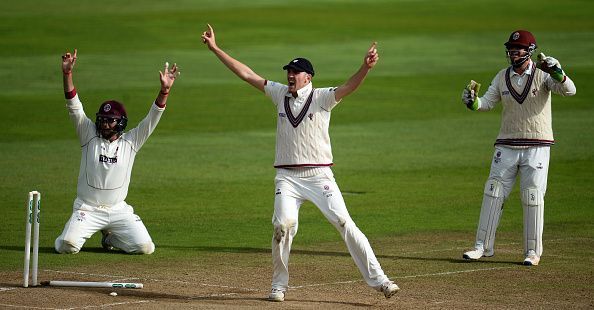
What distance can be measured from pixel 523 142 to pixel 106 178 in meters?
4.81

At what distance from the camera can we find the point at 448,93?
29828 millimetres

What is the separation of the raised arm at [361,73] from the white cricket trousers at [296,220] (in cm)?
78

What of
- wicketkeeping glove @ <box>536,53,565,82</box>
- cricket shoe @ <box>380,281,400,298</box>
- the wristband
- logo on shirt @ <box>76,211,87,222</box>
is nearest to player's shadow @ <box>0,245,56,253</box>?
logo on shirt @ <box>76,211,87,222</box>

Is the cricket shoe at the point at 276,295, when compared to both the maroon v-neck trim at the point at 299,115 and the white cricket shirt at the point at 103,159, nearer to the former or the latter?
the maroon v-neck trim at the point at 299,115

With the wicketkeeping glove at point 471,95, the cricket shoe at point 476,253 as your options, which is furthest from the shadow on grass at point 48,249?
the wicketkeeping glove at point 471,95

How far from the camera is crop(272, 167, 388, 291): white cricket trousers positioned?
12.1 meters

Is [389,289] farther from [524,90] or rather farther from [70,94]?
[70,94]

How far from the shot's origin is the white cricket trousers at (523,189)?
14.6 m

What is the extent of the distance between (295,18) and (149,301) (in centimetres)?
2829

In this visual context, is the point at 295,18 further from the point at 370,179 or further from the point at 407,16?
the point at 370,179

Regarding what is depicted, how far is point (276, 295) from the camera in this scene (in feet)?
39.8

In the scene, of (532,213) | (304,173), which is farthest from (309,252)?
(304,173)

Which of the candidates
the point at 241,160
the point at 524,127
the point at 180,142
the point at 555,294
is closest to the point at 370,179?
the point at 241,160

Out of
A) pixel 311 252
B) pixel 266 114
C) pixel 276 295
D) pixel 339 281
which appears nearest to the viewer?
pixel 276 295
